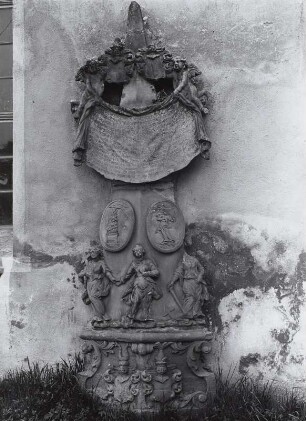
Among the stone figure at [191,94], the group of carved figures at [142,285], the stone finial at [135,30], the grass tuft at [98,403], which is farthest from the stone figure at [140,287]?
the stone finial at [135,30]

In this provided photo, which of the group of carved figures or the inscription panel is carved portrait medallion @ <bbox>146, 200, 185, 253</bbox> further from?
the inscription panel

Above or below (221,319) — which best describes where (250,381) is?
below

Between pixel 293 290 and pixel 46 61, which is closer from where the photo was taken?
pixel 293 290

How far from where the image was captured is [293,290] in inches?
248

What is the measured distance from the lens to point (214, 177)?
6523mm

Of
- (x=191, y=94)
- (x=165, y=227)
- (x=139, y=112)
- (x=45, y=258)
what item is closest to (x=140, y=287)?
(x=165, y=227)

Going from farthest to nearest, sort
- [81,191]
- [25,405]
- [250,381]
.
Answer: [81,191] < [250,381] < [25,405]

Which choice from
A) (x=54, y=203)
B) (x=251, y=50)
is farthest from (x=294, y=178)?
(x=54, y=203)

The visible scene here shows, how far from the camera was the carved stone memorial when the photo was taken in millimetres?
5957

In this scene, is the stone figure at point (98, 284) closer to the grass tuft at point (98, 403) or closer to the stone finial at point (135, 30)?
the grass tuft at point (98, 403)

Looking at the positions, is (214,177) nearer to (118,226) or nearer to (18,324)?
(118,226)

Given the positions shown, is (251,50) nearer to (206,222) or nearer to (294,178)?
(294,178)

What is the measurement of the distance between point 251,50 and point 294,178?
131 centimetres

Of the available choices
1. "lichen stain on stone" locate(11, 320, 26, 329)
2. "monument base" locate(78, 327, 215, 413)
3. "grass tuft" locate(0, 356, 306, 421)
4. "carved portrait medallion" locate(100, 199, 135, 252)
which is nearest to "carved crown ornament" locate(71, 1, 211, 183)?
"carved portrait medallion" locate(100, 199, 135, 252)
